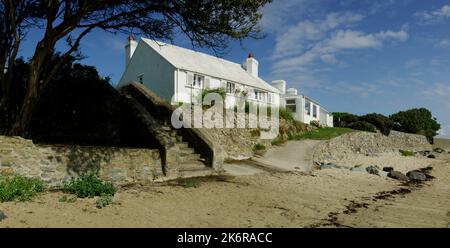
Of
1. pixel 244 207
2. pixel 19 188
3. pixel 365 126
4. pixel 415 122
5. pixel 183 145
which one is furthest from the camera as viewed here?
pixel 415 122

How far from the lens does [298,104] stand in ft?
128

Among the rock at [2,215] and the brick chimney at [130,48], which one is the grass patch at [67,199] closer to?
the rock at [2,215]

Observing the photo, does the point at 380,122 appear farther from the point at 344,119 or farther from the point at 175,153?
the point at 175,153

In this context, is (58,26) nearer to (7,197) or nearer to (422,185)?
(7,197)

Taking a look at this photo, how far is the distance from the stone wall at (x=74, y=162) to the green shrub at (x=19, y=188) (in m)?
0.55

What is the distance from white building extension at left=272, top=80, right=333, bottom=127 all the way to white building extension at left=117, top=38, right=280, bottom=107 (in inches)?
251

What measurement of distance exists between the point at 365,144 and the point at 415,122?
1034 inches

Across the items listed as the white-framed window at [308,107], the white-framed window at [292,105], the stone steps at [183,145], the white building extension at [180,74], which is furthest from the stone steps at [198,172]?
the white-framed window at [308,107]

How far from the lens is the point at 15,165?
948cm

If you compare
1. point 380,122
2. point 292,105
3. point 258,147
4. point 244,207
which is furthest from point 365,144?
point 244,207

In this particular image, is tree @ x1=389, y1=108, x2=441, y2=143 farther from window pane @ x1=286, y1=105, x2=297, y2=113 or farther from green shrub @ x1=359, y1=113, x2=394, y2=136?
window pane @ x1=286, y1=105, x2=297, y2=113

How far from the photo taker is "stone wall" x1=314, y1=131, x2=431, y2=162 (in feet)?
86.3

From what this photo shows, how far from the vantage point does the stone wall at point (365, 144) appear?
26.3 m
